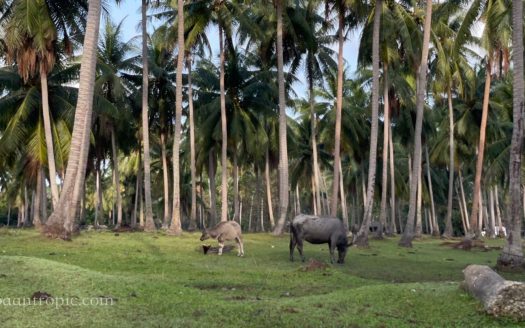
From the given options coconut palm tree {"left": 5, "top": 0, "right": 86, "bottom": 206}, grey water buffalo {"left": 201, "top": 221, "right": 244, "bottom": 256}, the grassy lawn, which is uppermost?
coconut palm tree {"left": 5, "top": 0, "right": 86, "bottom": 206}

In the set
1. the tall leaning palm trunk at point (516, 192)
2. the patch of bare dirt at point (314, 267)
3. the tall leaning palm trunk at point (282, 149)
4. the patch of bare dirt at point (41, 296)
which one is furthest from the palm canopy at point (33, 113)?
Answer: the tall leaning palm trunk at point (516, 192)

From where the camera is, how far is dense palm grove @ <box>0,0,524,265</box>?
23672 mm

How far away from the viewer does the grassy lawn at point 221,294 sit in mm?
8602

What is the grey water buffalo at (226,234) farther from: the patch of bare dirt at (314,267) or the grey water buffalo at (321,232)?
the patch of bare dirt at (314,267)

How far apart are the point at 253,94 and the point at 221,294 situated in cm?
3043

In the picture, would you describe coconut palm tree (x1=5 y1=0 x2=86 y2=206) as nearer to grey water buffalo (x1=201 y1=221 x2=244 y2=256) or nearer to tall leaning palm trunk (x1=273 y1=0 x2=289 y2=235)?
grey water buffalo (x1=201 y1=221 x2=244 y2=256)

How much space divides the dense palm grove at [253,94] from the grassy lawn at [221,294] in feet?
19.2

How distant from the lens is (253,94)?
40.8m

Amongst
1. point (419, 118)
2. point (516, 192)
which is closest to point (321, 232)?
point (516, 192)

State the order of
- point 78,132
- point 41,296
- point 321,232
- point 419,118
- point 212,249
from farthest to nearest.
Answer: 1. point 419,118
2. point 212,249
3. point 78,132
4. point 321,232
5. point 41,296

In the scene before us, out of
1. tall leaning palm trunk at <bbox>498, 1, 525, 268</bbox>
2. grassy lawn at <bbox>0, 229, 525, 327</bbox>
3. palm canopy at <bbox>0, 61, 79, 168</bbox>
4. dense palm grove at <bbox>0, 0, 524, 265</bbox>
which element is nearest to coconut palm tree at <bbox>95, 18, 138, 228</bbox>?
dense palm grove at <bbox>0, 0, 524, 265</bbox>

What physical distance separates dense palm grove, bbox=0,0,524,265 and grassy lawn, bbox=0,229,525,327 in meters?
5.84

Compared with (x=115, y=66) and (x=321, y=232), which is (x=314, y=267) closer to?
(x=321, y=232)

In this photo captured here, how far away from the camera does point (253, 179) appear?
7838cm
